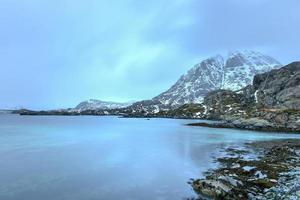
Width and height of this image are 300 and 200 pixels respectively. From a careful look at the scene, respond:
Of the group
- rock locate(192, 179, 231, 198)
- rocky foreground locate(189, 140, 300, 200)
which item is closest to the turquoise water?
Answer: rock locate(192, 179, 231, 198)

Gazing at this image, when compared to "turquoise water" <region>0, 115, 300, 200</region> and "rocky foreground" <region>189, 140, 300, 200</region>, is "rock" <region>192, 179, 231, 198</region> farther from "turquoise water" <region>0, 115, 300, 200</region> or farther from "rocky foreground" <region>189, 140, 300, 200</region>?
"turquoise water" <region>0, 115, 300, 200</region>

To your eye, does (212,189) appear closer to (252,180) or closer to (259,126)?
(252,180)

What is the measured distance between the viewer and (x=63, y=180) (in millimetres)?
36281

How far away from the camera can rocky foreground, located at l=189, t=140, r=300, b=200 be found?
93.2 feet

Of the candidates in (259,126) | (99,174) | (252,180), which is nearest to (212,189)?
(252,180)

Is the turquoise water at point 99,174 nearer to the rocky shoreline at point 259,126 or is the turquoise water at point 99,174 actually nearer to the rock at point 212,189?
the rock at point 212,189

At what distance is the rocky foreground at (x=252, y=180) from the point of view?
93.2 ft

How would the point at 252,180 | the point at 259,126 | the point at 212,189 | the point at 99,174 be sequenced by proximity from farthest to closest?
the point at 259,126
the point at 99,174
the point at 252,180
the point at 212,189

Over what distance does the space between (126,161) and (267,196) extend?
26.6m

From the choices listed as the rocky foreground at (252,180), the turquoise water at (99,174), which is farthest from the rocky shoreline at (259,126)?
the rocky foreground at (252,180)

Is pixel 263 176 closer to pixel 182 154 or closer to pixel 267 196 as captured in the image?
pixel 267 196

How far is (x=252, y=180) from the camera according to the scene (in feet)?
111

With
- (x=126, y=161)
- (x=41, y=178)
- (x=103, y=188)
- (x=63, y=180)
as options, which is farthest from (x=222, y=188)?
(x=126, y=161)

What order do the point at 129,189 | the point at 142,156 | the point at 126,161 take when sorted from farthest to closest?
the point at 142,156 < the point at 126,161 < the point at 129,189
